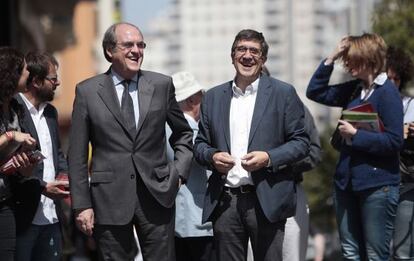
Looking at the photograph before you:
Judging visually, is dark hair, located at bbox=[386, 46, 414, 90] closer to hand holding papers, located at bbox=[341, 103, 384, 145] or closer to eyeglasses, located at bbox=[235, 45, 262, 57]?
hand holding papers, located at bbox=[341, 103, 384, 145]

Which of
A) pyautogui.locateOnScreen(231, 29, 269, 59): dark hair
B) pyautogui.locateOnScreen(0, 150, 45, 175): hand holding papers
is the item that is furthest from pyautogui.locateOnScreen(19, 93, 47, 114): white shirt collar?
pyautogui.locateOnScreen(231, 29, 269, 59): dark hair

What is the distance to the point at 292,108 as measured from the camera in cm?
722

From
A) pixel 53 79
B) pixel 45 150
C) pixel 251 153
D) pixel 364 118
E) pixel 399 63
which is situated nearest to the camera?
pixel 251 153

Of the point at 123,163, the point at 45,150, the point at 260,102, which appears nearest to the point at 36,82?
the point at 45,150

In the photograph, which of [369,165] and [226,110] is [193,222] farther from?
[369,165]

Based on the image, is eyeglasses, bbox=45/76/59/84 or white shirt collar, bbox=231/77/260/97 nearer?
white shirt collar, bbox=231/77/260/97

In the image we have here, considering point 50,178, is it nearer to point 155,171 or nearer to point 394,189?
point 155,171

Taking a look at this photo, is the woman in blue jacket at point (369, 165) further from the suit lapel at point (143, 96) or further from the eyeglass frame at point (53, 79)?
the eyeglass frame at point (53, 79)

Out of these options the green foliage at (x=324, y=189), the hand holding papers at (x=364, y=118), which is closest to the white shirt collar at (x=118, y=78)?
the hand holding papers at (x=364, y=118)

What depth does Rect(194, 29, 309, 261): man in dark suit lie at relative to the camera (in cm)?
703

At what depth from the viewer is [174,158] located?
7.36m

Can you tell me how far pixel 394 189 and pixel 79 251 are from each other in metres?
7.99

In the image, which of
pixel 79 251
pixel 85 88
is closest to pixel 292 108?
pixel 85 88

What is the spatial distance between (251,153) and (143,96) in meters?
0.84
